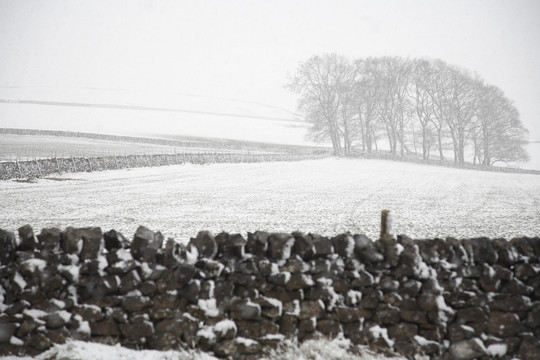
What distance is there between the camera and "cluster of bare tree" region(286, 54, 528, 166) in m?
45.3

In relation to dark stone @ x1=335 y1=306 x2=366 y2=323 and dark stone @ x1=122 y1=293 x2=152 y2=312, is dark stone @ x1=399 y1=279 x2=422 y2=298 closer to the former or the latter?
dark stone @ x1=335 y1=306 x2=366 y2=323

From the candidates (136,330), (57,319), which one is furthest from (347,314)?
(57,319)

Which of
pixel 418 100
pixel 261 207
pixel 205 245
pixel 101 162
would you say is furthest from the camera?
Result: pixel 418 100

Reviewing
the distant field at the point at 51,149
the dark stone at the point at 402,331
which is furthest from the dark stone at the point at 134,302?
the distant field at the point at 51,149

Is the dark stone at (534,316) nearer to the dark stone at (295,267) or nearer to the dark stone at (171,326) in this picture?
the dark stone at (295,267)

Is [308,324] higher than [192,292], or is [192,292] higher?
[192,292]

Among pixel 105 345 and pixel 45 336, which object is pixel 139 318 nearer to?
pixel 105 345

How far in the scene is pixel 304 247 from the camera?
4.12m

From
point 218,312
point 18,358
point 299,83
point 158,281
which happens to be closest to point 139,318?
point 158,281

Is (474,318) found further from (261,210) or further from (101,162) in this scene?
(101,162)

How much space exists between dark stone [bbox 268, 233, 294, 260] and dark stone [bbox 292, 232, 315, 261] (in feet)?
0.31

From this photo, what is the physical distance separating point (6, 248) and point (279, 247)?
11.0 feet

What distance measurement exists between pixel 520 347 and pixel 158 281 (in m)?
4.53

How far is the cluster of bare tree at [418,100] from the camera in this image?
1784 inches
